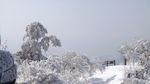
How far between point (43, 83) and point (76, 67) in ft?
35.6

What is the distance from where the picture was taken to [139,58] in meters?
31.5

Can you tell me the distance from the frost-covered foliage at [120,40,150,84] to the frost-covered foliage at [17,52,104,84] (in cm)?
347

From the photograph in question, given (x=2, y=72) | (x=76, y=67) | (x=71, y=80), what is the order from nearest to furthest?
1. (x=2, y=72)
2. (x=71, y=80)
3. (x=76, y=67)

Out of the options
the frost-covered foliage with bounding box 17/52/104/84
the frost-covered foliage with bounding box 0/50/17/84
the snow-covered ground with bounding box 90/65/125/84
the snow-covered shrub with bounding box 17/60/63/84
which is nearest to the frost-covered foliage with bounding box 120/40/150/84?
the snow-covered ground with bounding box 90/65/125/84

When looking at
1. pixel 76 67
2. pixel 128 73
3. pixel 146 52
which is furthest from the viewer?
pixel 146 52

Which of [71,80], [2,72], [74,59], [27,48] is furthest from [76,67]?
[2,72]

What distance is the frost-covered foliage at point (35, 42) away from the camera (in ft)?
113

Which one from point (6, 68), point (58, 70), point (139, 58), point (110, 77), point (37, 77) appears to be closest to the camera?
point (6, 68)

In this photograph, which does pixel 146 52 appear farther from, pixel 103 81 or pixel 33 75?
pixel 33 75

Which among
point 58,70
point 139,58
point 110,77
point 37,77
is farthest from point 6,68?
point 110,77

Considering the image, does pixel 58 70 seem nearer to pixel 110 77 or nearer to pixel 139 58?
pixel 139 58

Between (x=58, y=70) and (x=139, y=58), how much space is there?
11.7m

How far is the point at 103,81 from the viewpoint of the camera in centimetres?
3675

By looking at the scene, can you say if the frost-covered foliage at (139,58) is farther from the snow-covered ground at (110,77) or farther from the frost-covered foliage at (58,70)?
the frost-covered foliage at (58,70)
